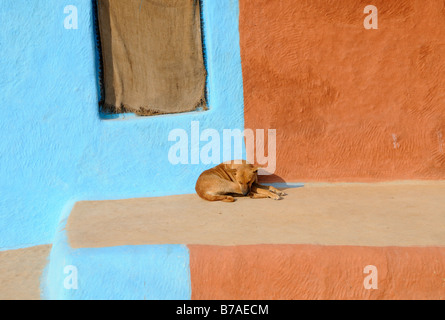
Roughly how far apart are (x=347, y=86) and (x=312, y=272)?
2.61m

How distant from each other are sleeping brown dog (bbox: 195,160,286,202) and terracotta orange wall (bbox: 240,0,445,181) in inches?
20.1

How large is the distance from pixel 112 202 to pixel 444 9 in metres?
4.17

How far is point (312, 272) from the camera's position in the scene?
3.41 m

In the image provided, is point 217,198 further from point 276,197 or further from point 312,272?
point 312,272

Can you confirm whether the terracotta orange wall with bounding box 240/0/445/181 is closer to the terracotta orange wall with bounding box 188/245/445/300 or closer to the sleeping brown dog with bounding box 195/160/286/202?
the sleeping brown dog with bounding box 195/160/286/202

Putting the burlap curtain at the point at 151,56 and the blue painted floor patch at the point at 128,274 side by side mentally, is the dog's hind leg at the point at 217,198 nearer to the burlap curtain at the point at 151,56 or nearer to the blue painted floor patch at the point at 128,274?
the burlap curtain at the point at 151,56

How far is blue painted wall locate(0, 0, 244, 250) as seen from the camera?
503cm

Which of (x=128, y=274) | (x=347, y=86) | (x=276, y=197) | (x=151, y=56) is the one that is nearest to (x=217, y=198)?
(x=276, y=197)

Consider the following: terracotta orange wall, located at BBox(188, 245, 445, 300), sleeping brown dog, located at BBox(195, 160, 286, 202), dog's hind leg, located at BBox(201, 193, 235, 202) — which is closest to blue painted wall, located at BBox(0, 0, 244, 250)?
sleeping brown dog, located at BBox(195, 160, 286, 202)

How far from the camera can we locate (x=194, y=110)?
17.7 feet

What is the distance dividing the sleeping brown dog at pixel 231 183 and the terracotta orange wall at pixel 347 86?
20.1 inches
